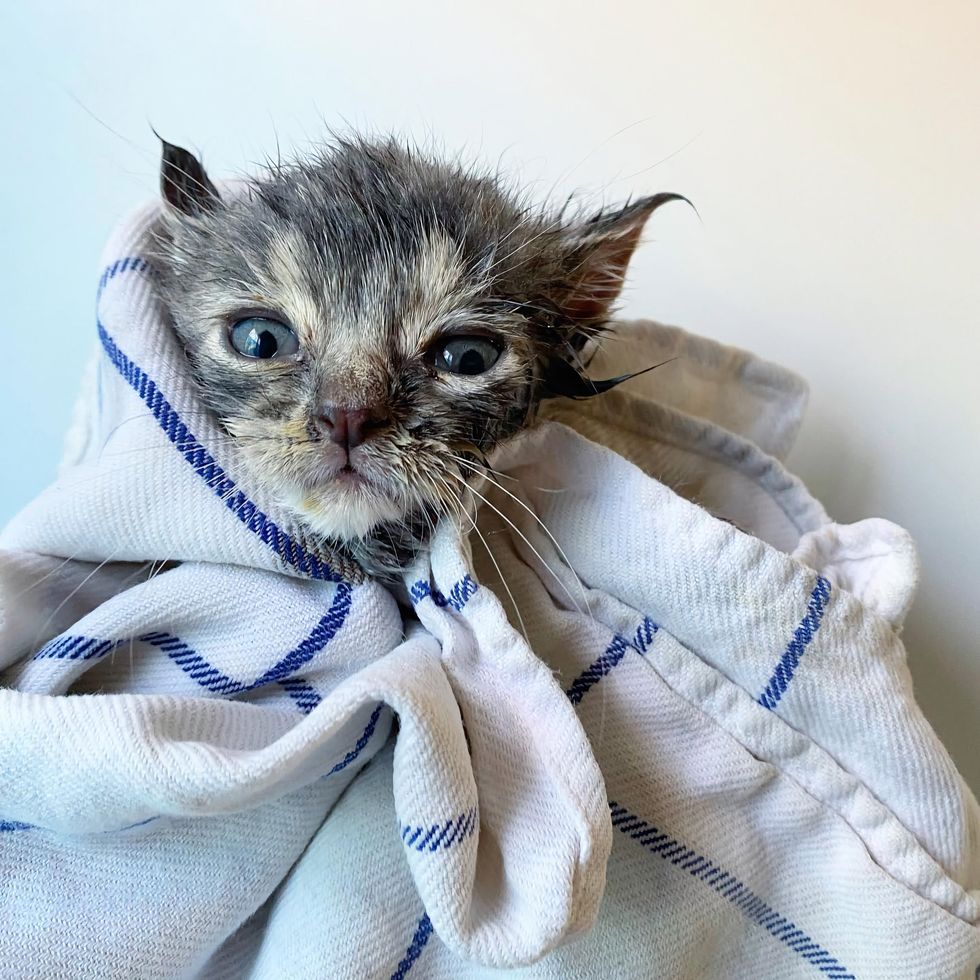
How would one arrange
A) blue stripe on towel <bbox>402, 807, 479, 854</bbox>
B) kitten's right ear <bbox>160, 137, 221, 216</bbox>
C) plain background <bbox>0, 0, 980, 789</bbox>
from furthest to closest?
plain background <bbox>0, 0, 980, 789</bbox> → kitten's right ear <bbox>160, 137, 221, 216</bbox> → blue stripe on towel <bbox>402, 807, 479, 854</bbox>

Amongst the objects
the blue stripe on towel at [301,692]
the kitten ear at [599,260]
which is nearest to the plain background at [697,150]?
the kitten ear at [599,260]

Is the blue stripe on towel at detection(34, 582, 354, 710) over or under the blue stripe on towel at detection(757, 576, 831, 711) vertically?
under

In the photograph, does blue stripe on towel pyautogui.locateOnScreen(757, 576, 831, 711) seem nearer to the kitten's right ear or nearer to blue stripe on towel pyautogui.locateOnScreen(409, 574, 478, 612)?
blue stripe on towel pyautogui.locateOnScreen(409, 574, 478, 612)

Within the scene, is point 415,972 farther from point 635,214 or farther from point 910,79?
point 910,79

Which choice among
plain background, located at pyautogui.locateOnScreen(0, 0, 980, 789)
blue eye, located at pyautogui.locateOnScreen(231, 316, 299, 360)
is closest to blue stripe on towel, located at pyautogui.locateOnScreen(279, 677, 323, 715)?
blue eye, located at pyautogui.locateOnScreen(231, 316, 299, 360)

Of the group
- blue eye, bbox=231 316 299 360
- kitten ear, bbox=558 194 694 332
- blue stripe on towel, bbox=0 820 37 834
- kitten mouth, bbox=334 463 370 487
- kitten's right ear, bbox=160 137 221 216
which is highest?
kitten ear, bbox=558 194 694 332

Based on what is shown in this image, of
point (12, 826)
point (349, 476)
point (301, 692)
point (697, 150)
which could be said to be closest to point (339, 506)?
point (349, 476)

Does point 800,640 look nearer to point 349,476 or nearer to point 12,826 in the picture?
point 349,476
